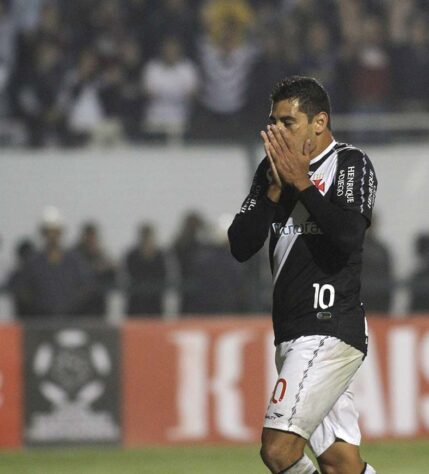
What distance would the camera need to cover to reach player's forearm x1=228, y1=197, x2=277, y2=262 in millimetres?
6105

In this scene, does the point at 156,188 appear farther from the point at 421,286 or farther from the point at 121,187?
the point at 421,286

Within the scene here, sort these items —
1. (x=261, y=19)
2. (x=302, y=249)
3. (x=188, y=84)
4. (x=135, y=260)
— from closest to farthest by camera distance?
1. (x=302, y=249)
2. (x=135, y=260)
3. (x=188, y=84)
4. (x=261, y=19)

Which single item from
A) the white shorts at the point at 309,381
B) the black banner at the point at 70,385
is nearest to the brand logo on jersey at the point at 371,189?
the white shorts at the point at 309,381

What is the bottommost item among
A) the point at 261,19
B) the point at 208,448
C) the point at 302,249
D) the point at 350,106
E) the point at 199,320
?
the point at 208,448

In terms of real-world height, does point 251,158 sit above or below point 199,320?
above

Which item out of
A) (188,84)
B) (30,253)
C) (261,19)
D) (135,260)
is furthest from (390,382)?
(261,19)

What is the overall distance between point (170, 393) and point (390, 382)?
1.89 meters

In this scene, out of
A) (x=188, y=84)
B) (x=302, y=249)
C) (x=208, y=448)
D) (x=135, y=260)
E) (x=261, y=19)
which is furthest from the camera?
(x=261, y=19)

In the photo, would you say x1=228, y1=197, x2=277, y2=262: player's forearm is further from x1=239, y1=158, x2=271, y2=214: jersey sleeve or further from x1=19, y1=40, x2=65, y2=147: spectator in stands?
x1=19, y1=40, x2=65, y2=147: spectator in stands

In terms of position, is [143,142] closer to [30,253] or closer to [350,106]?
[30,253]

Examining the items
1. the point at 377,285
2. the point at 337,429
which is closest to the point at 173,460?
the point at 377,285

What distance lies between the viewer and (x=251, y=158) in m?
12.2

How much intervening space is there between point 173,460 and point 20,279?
7.56 ft

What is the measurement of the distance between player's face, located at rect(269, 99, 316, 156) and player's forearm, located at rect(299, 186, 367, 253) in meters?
0.31
